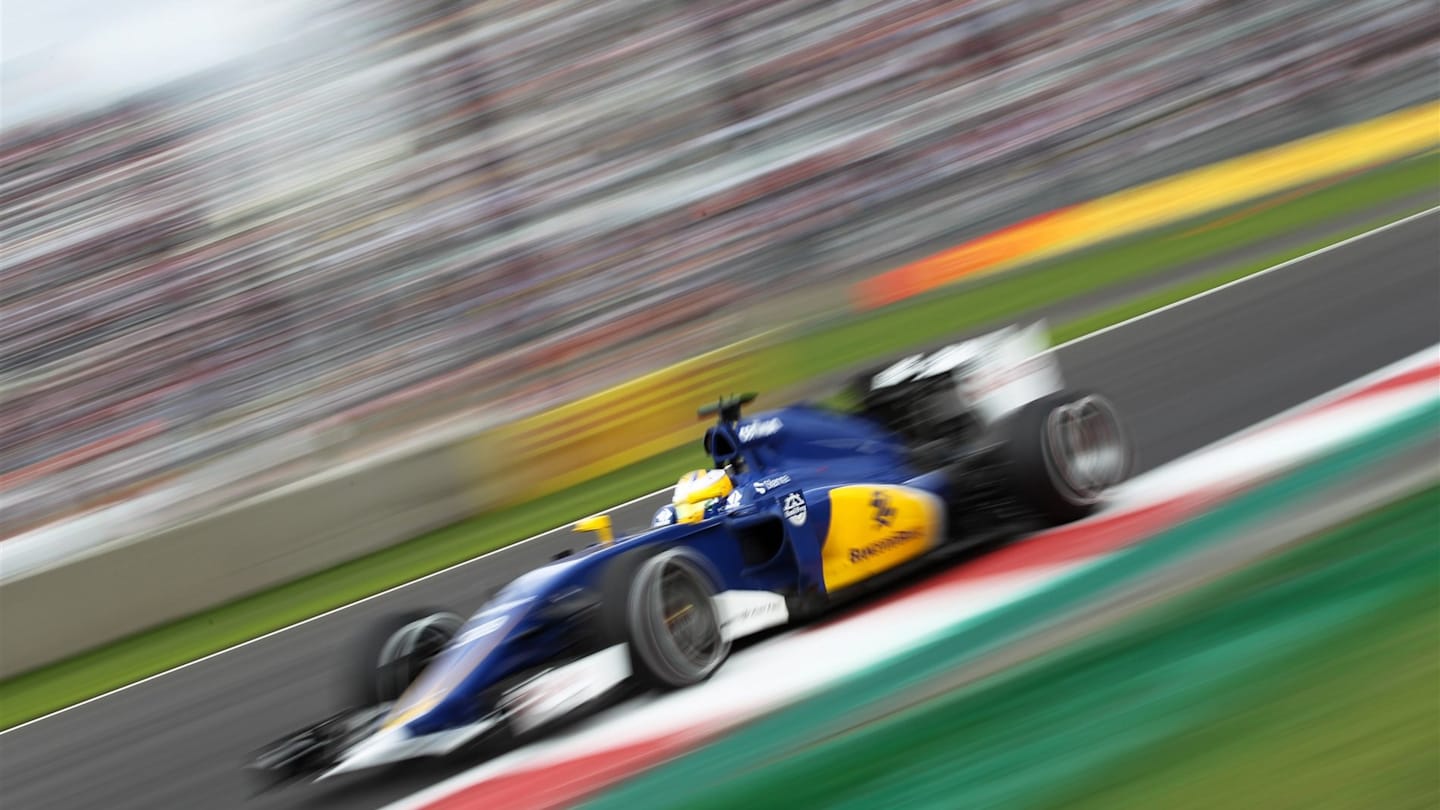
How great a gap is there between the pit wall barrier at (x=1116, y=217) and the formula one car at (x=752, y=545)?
24.4 ft

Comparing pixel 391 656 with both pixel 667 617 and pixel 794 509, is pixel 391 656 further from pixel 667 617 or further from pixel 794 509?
pixel 794 509

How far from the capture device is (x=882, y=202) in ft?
55.0

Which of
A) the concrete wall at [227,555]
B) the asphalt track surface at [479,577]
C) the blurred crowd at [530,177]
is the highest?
the blurred crowd at [530,177]

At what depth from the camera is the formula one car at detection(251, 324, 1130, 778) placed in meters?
4.29

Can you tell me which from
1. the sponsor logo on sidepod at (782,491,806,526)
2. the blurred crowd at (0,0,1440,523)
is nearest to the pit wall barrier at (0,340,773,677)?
the blurred crowd at (0,0,1440,523)

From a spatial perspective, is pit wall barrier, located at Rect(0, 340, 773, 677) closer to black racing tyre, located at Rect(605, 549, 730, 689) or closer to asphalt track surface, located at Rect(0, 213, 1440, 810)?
asphalt track surface, located at Rect(0, 213, 1440, 810)

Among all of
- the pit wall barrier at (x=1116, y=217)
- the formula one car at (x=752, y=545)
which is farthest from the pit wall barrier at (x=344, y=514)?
the formula one car at (x=752, y=545)

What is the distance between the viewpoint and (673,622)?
14.6 ft

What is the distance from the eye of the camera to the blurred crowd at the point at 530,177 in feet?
47.2

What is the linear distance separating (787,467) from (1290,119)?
566 inches

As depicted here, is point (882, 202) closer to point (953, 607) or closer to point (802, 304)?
point (802, 304)

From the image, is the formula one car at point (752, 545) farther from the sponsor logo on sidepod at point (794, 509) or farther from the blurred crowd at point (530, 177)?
the blurred crowd at point (530, 177)

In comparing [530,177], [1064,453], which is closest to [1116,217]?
[530,177]

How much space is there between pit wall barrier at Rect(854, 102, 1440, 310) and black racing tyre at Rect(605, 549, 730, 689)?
8651 mm
